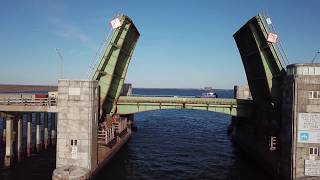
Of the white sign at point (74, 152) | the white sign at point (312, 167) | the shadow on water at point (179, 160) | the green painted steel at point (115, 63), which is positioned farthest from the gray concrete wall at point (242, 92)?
the white sign at point (74, 152)

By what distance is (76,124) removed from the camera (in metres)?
28.0

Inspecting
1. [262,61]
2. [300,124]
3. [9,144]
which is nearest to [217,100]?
[262,61]

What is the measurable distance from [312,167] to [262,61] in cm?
1048

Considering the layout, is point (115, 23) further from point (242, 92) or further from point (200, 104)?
point (242, 92)

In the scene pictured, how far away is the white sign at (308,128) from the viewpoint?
84.5 feet

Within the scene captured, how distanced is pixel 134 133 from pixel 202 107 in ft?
70.0

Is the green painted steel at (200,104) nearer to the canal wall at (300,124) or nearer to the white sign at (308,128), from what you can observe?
the canal wall at (300,124)

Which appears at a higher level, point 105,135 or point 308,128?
point 308,128

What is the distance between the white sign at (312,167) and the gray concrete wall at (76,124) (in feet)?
57.3

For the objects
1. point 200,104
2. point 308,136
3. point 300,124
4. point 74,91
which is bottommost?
point 308,136

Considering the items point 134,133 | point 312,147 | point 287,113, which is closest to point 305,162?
point 312,147

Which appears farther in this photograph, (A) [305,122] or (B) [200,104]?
(B) [200,104]

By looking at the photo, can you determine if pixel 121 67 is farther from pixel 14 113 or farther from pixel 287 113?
pixel 287 113

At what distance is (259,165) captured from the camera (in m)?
35.1
